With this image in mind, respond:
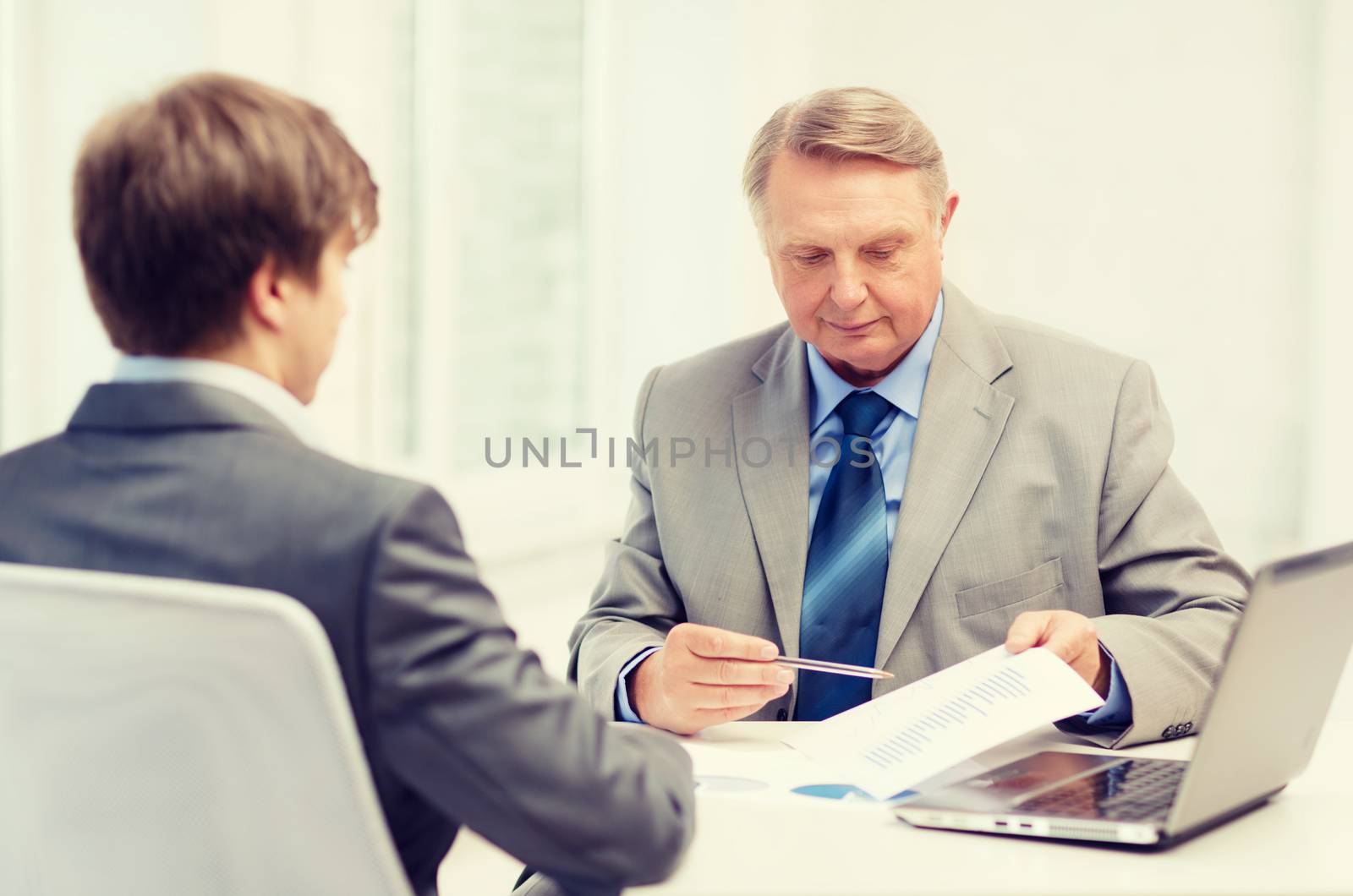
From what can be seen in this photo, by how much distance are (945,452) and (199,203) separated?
118 cm

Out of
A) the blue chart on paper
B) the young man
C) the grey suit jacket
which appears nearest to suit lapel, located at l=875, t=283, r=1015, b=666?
the grey suit jacket

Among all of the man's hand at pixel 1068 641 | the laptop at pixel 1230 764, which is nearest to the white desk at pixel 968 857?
the laptop at pixel 1230 764

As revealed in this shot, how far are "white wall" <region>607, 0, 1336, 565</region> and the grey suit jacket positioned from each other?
167cm

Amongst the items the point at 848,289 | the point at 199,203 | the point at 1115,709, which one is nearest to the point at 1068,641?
the point at 1115,709

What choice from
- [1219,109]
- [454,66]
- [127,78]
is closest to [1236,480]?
[1219,109]

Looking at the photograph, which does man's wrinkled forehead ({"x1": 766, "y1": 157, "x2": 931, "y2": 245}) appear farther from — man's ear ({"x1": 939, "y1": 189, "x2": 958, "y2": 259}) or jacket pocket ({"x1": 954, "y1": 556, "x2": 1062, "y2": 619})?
jacket pocket ({"x1": 954, "y1": 556, "x2": 1062, "y2": 619})

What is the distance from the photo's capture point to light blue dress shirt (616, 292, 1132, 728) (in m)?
1.93

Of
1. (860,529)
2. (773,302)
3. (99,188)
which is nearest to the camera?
(99,188)

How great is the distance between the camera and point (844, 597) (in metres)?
1.86

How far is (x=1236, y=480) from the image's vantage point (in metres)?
3.51

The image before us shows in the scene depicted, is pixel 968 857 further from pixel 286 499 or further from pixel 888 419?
pixel 888 419

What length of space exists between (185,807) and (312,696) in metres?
0.14

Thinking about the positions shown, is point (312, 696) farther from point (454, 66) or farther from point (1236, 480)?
point (1236, 480)

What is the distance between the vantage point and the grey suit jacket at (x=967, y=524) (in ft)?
5.98
